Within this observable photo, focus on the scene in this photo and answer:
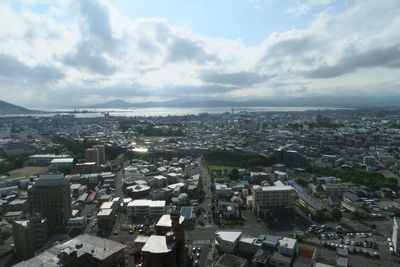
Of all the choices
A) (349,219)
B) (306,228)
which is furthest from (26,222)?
(349,219)

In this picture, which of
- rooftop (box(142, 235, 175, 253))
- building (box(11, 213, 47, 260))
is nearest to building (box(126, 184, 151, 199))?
building (box(11, 213, 47, 260))

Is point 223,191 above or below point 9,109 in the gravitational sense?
below

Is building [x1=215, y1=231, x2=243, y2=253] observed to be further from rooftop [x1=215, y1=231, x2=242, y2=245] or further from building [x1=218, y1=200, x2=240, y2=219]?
building [x1=218, y1=200, x2=240, y2=219]

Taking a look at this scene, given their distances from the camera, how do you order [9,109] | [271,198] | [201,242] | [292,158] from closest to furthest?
[201,242]
[271,198]
[292,158]
[9,109]

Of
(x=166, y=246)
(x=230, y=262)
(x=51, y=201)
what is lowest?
(x=230, y=262)

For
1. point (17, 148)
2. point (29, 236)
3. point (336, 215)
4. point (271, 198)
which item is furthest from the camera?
point (17, 148)

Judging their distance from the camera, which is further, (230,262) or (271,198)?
(271,198)

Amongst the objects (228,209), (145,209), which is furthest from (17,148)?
(228,209)

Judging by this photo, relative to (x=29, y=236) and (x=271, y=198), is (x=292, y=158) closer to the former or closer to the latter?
(x=271, y=198)
